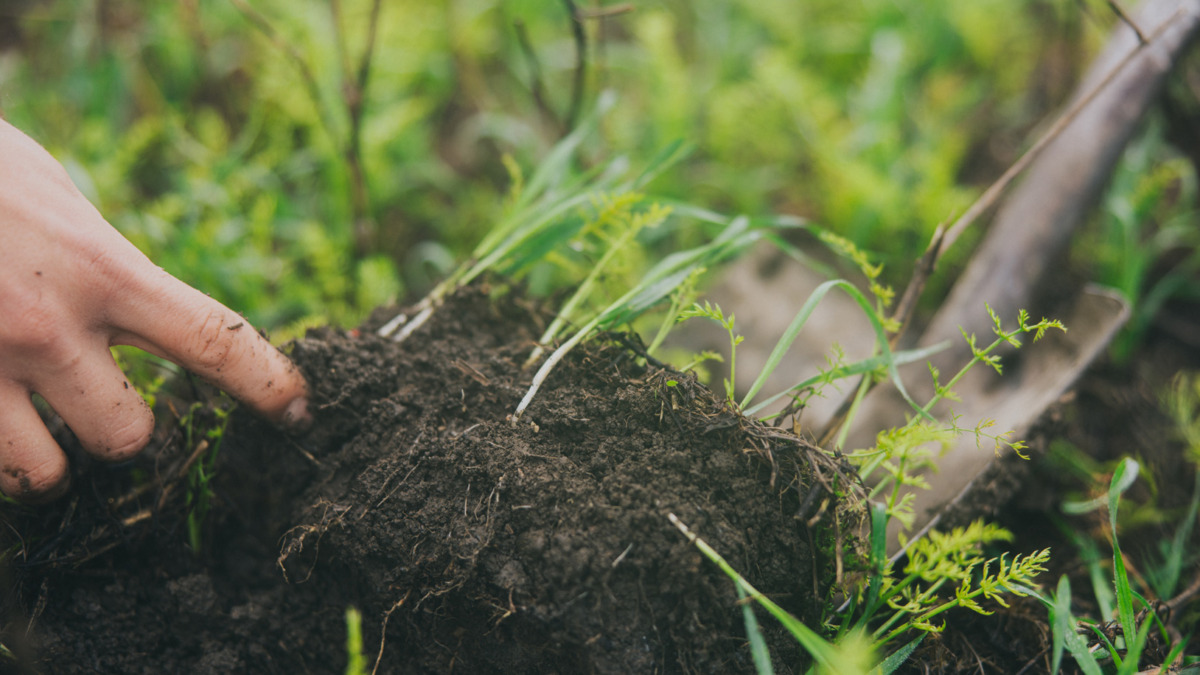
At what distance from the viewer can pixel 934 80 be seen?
250 cm

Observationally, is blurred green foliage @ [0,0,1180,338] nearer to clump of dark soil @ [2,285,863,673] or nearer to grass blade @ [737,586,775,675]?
clump of dark soil @ [2,285,863,673]

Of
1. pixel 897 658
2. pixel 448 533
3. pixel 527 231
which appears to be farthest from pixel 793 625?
pixel 527 231

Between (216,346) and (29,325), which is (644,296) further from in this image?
(29,325)

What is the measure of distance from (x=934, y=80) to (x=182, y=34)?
295cm

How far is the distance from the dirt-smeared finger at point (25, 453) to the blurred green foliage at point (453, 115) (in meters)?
0.75

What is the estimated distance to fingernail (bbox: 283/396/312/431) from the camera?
4.08 feet

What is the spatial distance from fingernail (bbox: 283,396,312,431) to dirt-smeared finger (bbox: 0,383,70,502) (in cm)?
35

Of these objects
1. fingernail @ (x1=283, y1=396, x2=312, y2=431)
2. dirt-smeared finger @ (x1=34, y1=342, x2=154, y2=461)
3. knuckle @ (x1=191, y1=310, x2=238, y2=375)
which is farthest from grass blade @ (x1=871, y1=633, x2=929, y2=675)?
dirt-smeared finger @ (x1=34, y1=342, x2=154, y2=461)

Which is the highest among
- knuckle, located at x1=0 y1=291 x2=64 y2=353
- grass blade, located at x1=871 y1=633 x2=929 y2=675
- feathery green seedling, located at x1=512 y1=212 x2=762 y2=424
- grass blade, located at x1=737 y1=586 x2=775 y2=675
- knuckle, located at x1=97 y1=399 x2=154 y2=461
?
knuckle, located at x1=0 y1=291 x2=64 y2=353

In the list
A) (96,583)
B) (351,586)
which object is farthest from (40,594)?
(351,586)

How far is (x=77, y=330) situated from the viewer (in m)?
1.02

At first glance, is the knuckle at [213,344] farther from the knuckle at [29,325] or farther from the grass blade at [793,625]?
the grass blade at [793,625]

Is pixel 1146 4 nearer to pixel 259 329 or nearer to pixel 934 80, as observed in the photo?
pixel 934 80

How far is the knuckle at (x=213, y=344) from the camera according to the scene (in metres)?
1.11
